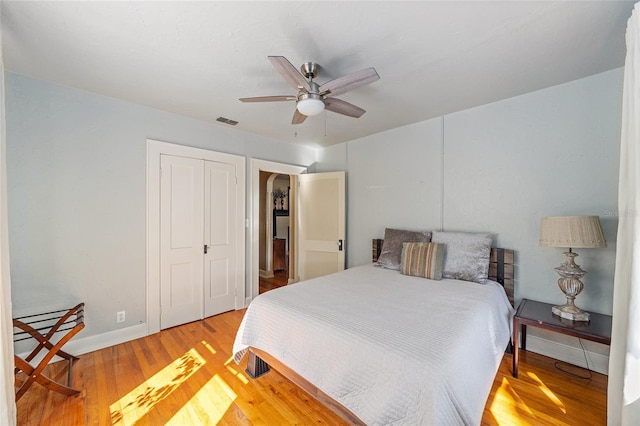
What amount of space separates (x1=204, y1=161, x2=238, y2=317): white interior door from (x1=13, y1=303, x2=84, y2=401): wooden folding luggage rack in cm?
127

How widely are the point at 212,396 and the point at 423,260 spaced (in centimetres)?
218

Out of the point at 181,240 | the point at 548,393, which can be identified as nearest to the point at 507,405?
the point at 548,393

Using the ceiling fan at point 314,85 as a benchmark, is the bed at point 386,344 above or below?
below

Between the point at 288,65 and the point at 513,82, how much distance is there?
2070 mm

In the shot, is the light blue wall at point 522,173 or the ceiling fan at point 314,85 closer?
the ceiling fan at point 314,85

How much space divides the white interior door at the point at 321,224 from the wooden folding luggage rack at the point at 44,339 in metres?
2.76

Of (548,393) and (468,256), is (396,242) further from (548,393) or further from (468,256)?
(548,393)

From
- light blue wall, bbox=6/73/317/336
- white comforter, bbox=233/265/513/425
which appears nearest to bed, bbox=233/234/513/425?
white comforter, bbox=233/265/513/425

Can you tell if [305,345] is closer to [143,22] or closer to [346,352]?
[346,352]

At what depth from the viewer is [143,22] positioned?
5.07ft

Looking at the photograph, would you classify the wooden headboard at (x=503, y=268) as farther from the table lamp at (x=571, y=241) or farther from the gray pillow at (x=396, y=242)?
the gray pillow at (x=396, y=242)

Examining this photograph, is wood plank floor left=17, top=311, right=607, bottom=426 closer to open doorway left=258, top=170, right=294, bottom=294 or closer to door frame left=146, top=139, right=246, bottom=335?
door frame left=146, top=139, right=246, bottom=335

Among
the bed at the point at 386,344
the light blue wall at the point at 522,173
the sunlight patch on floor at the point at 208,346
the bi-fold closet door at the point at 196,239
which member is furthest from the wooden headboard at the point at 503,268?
the bi-fold closet door at the point at 196,239

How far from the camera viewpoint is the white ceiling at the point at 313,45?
57.5 inches
